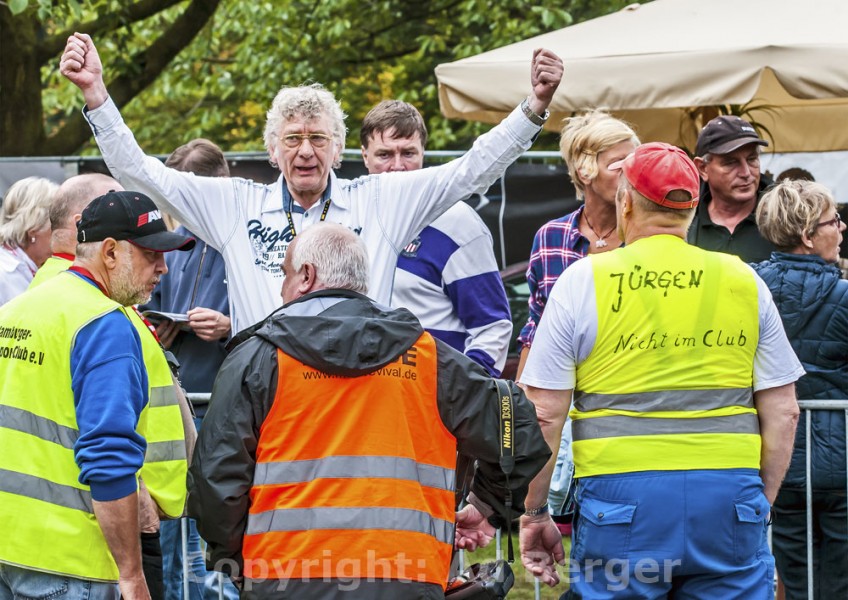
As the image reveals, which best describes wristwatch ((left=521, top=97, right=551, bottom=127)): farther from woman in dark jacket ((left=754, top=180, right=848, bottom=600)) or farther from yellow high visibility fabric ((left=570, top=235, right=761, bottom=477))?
woman in dark jacket ((left=754, top=180, right=848, bottom=600))

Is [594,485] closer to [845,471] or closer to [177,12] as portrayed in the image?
[845,471]

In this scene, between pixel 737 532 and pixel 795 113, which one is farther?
pixel 795 113

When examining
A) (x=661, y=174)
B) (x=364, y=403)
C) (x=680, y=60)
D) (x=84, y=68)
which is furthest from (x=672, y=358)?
(x=680, y=60)

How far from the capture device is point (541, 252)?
524cm

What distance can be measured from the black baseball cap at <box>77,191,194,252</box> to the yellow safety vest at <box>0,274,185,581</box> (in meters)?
0.23

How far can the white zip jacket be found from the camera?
4402 millimetres

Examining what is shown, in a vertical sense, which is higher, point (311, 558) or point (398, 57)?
point (398, 57)

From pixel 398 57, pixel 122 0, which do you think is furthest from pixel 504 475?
pixel 398 57

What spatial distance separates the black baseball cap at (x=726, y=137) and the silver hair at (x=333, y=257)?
8.69 ft

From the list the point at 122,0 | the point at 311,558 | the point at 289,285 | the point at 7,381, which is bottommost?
the point at 311,558

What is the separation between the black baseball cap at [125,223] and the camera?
365 cm

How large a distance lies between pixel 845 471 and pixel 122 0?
340 inches

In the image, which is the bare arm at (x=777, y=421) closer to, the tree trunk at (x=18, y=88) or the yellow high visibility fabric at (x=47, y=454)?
the yellow high visibility fabric at (x=47, y=454)

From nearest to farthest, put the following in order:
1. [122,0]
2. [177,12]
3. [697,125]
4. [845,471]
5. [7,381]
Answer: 1. [7,381]
2. [845,471]
3. [697,125]
4. [122,0]
5. [177,12]
